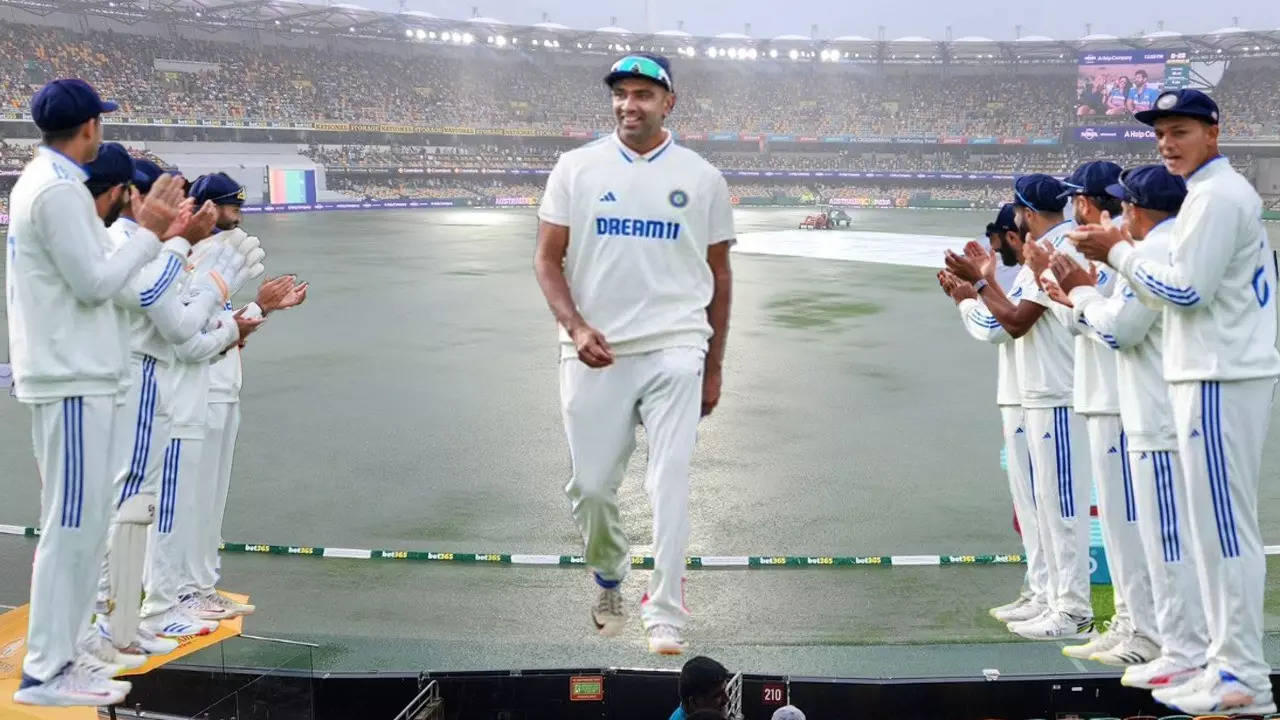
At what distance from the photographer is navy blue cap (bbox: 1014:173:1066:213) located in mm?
6168

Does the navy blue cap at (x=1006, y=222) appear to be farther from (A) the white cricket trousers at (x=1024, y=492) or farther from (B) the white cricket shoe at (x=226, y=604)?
(B) the white cricket shoe at (x=226, y=604)

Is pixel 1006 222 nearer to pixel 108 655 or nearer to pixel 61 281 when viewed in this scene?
pixel 61 281

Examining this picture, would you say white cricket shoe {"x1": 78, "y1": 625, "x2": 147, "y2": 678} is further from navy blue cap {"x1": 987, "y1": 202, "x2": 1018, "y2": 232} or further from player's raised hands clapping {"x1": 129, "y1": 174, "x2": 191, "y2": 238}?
navy blue cap {"x1": 987, "y1": 202, "x2": 1018, "y2": 232}

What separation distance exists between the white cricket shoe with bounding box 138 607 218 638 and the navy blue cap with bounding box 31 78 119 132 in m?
2.70

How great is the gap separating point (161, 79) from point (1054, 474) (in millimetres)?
73367

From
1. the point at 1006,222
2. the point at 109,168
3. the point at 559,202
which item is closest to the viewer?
the point at 559,202

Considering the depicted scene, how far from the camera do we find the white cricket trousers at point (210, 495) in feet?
21.0

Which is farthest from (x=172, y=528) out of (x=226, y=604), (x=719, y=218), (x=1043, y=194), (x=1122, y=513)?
(x=1043, y=194)

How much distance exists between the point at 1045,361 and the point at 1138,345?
1093 millimetres

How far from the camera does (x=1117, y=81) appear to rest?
7819 cm

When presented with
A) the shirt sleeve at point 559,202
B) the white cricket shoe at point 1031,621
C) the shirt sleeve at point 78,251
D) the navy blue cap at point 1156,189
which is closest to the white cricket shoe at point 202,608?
the shirt sleeve at point 78,251

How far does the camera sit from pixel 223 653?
6.16 meters

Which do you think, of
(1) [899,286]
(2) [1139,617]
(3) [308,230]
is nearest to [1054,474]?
(2) [1139,617]

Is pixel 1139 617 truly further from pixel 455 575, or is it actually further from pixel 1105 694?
pixel 455 575
